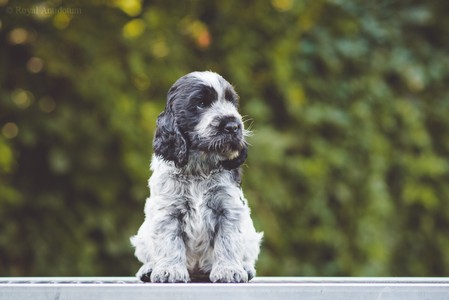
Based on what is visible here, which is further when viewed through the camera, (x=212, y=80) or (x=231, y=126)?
(x=212, y=80)

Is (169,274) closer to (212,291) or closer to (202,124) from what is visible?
(212,291)

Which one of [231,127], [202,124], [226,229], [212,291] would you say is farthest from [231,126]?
[212,291]

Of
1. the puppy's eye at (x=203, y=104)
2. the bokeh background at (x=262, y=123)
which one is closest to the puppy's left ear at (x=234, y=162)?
the puppy's eye at (x=203, y=104)

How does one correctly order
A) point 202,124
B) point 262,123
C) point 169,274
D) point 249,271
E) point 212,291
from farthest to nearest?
point 262,123, point 249,271, point 202,124, point 169,274, point 212,291

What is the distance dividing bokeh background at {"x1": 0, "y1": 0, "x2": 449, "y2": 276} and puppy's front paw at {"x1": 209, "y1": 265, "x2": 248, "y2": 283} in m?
2.72

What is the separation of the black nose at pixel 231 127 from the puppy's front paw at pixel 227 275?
20.7 inches

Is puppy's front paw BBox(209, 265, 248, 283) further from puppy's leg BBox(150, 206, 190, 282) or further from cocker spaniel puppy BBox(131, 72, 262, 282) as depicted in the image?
puppy's leg BBox(150, 206, 190, 282)

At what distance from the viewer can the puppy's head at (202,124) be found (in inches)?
112

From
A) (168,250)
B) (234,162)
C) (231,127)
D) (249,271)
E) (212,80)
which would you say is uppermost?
(212,80)

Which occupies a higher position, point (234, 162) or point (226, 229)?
point (234, 162)

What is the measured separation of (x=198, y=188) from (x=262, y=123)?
3.11 meters

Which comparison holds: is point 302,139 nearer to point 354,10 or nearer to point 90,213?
point 354,10

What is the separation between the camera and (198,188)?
293cm

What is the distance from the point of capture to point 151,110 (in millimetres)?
5543
